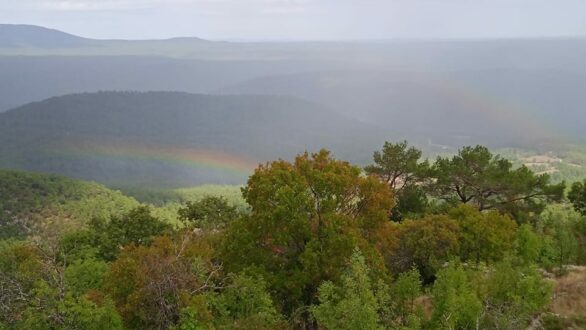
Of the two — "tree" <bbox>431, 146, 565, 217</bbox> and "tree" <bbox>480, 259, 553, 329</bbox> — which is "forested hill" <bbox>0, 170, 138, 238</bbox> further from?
"tree" <bbox>480, 259, 553, 329</bbox>

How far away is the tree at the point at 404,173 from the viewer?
119ft

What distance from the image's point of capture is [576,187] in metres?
35.2

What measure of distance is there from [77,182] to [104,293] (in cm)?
9749

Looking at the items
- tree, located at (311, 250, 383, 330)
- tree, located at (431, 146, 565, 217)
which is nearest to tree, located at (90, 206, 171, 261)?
tree, located at (431, 146, 565, 217)

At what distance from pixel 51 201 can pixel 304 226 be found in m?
83.6

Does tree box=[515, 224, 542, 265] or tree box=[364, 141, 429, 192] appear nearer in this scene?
tree box=[515, 224, 542, 265]

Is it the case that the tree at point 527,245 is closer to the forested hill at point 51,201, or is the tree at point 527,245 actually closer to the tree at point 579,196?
the tree at point 579,196

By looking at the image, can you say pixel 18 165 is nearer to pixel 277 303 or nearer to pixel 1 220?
pixel 1 220

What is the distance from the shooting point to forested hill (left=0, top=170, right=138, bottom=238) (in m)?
80.4

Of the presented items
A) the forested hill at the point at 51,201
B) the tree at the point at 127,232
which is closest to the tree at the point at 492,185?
the tree at the point at 127,232

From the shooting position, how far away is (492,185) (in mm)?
33625

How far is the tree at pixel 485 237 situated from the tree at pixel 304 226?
593 centimetres

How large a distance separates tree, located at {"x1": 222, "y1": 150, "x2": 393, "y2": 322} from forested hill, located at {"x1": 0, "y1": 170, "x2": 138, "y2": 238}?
6187 centimetres

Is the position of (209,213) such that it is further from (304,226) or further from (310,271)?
(310,271)
